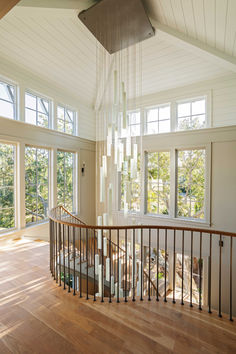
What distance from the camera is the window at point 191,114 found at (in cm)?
500

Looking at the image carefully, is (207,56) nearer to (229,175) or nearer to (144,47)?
(144,47)

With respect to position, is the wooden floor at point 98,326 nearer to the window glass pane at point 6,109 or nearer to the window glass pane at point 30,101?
the window glass pane at point 6,109

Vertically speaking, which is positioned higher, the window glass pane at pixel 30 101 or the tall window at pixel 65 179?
the window glass pane at pixel 30 101

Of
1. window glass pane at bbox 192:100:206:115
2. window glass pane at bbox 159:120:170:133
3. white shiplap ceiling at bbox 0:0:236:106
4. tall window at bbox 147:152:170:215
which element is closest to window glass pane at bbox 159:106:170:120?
window glass pane at bbox 159:120:170:133

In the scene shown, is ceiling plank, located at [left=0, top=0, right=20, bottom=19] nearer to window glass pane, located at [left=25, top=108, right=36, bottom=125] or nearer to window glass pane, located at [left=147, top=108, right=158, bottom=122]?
window glass pane, located at [left=25, top=108, right=36, bottom=125]

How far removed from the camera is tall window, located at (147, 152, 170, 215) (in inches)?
214

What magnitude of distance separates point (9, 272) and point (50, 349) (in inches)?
69.9

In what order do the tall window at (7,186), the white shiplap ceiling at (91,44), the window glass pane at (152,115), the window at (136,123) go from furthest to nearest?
the window at (136,123), the window glass pane at (152,115), the tall window at (7,186), the white shiplap ceiling at (91,44)

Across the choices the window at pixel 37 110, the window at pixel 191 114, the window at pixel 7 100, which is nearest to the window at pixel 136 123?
the window at pixel 191 114

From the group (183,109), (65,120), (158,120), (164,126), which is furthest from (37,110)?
(183,109)

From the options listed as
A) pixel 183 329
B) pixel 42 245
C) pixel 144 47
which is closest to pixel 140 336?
pixel 183 329

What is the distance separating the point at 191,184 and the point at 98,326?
408 centimetres

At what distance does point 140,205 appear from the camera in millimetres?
5730

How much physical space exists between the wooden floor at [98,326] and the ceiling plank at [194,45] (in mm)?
4234
